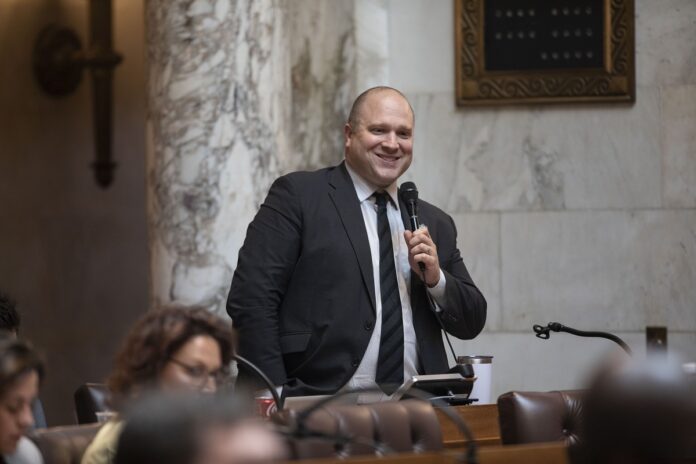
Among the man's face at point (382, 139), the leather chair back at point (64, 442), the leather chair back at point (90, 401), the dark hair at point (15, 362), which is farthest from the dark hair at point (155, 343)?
the man's face at point (382, 139)

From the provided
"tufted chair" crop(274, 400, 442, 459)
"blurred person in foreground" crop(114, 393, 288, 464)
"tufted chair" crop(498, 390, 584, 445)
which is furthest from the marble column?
"blurred person in foreground" crop(114, 393, 288, 464)

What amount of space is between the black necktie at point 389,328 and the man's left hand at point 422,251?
19 cm

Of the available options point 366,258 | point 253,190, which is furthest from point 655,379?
point 253,190

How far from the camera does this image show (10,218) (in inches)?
375

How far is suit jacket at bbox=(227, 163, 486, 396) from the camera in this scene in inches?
196

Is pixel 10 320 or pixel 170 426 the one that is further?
pixel 10 320

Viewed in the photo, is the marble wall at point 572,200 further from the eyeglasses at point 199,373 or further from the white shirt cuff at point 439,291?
the eyeglasses at point 199,373

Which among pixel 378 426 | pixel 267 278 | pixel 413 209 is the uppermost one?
pixel 413 209

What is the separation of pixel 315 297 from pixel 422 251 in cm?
46

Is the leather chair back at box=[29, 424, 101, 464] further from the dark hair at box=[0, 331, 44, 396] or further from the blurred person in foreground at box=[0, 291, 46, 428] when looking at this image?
the blurred person in foreground at box=[0, 291, 46, 428]

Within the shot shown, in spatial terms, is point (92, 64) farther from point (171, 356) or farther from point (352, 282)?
point (171, 356)

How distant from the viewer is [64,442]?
11.4 ft

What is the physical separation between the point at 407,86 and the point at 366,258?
275 centimetres

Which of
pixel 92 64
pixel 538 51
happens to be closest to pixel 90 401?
pixel 538 51
